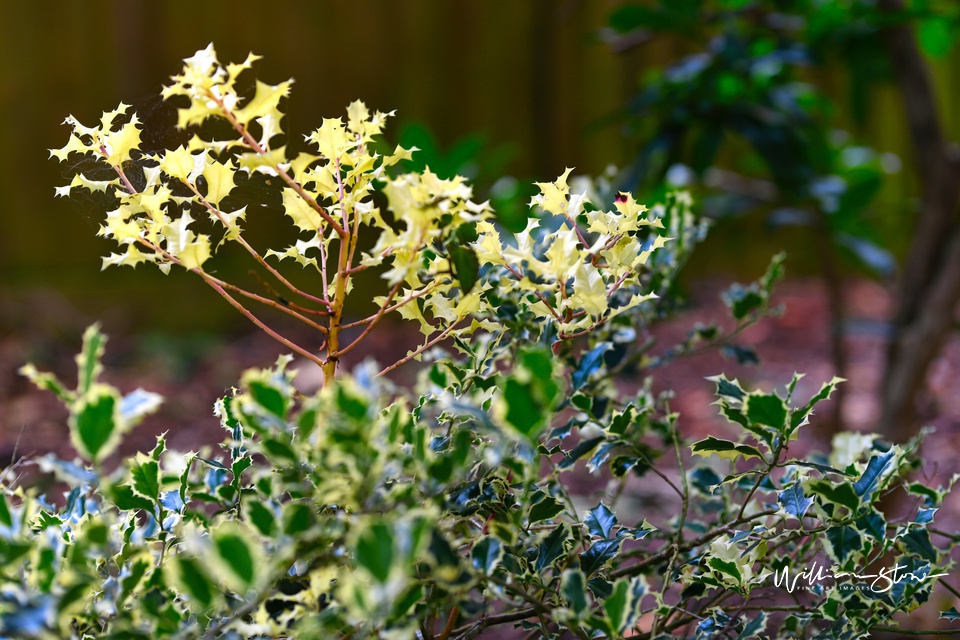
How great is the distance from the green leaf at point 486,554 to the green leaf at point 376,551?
0.46 feet

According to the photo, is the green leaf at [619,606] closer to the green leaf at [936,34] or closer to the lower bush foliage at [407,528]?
the lower bush foliage at [407,528]

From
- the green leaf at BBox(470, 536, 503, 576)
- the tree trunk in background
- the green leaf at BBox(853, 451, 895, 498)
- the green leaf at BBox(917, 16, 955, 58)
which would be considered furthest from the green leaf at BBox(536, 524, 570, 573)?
the green leaf at BBox(917, 16, 955, 58)

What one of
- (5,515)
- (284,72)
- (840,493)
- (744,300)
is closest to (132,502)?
(5,515)

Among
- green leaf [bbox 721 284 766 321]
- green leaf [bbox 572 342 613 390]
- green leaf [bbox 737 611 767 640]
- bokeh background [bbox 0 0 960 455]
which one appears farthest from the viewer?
bokeh background [bbox 0 0 960 455]

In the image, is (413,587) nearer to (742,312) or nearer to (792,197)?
(742,312)

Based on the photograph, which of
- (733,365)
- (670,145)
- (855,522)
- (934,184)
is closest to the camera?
(855,522)

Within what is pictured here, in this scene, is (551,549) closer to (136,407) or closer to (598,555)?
(598,555)

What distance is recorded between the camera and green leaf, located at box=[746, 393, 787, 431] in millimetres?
551

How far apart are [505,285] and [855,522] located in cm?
29

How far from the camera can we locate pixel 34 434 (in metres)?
2.38

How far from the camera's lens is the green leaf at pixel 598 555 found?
0.58m

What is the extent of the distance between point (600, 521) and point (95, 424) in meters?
0.37

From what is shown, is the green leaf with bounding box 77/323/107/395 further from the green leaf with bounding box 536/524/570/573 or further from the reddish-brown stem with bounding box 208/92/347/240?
the green leaf with bounding box 536/524/570/573

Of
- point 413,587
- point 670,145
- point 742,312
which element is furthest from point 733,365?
point 413,587
